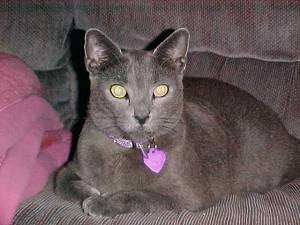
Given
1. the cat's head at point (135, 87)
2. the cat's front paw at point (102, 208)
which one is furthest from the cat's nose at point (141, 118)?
the cat's front paw at point (102, 208)

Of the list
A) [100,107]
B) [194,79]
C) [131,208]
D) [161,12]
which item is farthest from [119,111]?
A: [161,12]

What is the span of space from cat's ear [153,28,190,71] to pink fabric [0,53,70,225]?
0.53m

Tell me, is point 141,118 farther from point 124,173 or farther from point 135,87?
point 124,173

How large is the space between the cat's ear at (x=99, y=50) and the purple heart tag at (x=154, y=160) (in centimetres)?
31

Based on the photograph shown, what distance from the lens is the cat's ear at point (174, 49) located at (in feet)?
5.61

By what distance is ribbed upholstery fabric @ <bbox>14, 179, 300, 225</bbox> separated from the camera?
5.31 feet

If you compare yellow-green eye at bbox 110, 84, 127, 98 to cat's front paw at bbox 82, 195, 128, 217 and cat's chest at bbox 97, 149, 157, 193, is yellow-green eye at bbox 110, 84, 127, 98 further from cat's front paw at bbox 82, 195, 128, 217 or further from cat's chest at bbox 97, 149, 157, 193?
cat's front paw at bbox 82, 195, 128, 217

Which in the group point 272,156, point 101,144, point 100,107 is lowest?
point 272,156

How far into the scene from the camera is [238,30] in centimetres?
226

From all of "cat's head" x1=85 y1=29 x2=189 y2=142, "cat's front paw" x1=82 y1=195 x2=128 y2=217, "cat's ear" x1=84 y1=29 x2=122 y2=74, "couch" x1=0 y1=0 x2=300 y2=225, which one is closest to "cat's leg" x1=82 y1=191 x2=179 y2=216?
"cat's front paw" x1=82 y1=195 x2=128 y2=217

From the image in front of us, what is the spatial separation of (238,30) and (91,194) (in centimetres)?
95

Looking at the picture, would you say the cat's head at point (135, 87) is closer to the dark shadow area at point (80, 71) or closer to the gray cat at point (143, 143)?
the gray cat at point (143, 143)

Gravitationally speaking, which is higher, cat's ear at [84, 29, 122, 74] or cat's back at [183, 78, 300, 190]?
cat's ear at [84, 29, 122, 74]

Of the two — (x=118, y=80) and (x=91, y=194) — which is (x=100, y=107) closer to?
(x=118, y=80)
